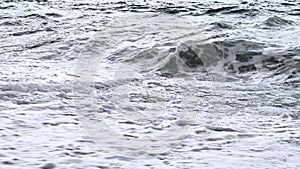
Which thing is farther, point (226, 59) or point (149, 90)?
point (226, 59)

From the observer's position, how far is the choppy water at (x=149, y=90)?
3176 millimetres

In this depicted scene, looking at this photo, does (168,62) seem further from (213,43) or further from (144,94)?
(144,94)

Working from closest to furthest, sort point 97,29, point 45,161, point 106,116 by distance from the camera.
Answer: point 45,161
point 106,116
point 97,29

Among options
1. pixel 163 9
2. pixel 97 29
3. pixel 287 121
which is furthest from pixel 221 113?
pixel 163 9

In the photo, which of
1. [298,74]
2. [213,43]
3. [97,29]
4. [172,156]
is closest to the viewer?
[172,156]

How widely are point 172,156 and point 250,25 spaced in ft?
20.1

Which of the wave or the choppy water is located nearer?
the choppy water

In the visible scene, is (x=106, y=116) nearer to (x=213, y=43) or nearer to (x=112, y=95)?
(x=112, y=95)

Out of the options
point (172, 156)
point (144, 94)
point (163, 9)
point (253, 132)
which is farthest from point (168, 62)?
point (163, 9)

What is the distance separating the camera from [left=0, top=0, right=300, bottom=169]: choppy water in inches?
125

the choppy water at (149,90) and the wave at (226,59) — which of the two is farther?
the wave at (226,59)

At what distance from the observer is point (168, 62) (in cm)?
646

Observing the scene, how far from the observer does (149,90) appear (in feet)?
16.0

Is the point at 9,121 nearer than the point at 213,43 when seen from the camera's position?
Yes
